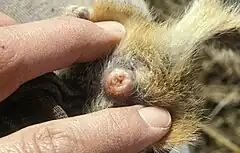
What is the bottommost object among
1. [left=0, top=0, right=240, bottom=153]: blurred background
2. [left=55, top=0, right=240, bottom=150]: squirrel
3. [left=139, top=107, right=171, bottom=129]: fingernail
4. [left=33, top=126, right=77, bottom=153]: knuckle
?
[left=0, top=0, right=240, bottom=153]: blurred background

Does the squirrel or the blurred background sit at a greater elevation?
the squirrel

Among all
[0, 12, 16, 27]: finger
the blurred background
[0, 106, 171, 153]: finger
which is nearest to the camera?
[0, 106, 171, 153]: finger

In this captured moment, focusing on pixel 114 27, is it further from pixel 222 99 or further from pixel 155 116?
pixel 222 99

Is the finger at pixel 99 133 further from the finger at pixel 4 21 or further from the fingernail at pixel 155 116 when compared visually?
the finger at pixel 4 21

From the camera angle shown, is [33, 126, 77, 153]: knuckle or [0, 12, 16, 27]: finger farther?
[0, 12, 16, 27]: finger

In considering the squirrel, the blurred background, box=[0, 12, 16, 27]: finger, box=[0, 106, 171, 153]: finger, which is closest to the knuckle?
box=[0, 106, 171, 153]: finger

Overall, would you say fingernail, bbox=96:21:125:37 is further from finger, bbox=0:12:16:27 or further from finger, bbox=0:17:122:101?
finger, bbox=0:12:16:27

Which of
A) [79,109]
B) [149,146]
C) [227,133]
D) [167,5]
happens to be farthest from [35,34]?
[167,5]
